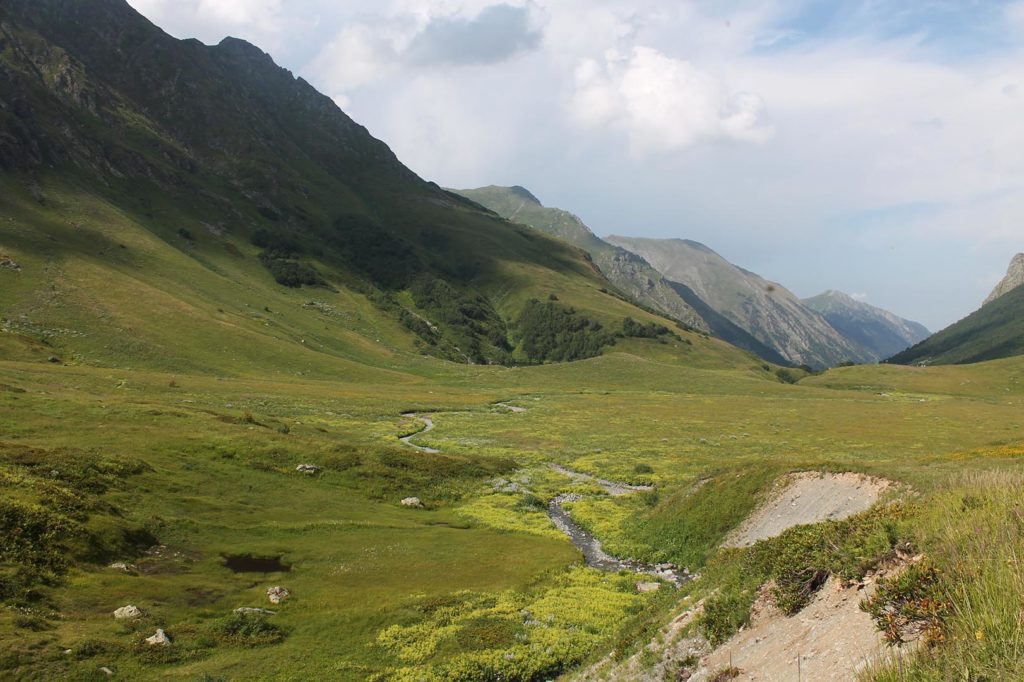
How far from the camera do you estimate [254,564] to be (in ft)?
108

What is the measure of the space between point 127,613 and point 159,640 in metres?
2.48

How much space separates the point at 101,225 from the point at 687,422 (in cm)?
18428

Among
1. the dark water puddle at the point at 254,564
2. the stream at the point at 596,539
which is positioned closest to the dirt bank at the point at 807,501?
the stream at the point at 596,539

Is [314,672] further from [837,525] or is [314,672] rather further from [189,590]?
[837,525]

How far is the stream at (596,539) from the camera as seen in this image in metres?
34.9

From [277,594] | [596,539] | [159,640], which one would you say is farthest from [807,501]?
[159,640]

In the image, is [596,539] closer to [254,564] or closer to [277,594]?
[277,594]

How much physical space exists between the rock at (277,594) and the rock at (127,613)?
18.1 feet

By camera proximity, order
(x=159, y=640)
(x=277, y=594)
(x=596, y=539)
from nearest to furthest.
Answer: (x=159, y=640) < (x=277, y=594) < (x=596, y=539)

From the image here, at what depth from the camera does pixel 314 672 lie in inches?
896

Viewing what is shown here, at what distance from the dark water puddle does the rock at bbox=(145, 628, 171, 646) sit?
8.17m

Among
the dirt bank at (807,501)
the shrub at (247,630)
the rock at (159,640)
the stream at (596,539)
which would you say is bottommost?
the stream at (596,539)

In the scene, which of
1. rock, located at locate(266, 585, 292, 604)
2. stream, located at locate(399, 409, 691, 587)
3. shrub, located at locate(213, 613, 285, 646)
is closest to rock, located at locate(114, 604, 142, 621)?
shrub, located at locate(213, 613, 285, 646)

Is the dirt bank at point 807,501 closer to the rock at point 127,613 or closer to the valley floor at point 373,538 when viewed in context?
the valley floor at point 373,538
